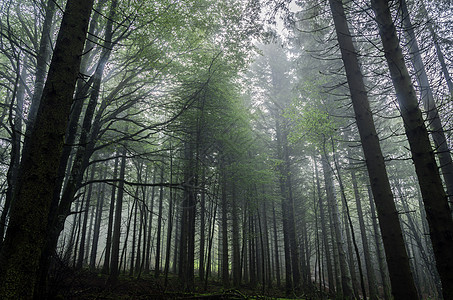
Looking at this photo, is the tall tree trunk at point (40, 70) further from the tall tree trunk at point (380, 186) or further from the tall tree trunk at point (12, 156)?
the tall tree trunk at point (380, 186)

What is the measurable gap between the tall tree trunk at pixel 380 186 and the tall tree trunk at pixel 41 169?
14.0 ft

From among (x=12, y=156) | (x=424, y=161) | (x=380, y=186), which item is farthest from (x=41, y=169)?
(x=424, y=161)

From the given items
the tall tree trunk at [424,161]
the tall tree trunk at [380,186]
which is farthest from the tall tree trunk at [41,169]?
the tall tree trunk at [424,161]

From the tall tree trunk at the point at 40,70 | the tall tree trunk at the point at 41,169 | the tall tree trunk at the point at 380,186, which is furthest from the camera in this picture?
the tall tree trunk at the point at 40,70

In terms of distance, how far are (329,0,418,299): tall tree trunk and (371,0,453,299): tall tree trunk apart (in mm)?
403

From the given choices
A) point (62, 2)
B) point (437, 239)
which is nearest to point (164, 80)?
point (62, 2)

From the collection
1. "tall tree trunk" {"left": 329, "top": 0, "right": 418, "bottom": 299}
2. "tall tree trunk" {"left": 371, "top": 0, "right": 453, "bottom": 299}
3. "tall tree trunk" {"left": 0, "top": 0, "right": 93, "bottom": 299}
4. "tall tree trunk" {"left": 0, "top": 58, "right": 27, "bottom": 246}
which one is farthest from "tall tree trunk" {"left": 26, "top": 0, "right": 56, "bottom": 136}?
"tall tree trunk" {"left": 371, "top": 0, "right": 453, "bottom": 299}

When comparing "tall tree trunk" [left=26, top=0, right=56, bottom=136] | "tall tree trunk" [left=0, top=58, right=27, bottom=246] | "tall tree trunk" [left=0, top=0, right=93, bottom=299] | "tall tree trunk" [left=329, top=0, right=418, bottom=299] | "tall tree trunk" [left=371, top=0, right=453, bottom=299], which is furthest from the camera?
"tall tree trunk" [left=26, top=0, right=56, bottom=136]

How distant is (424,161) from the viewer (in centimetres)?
345

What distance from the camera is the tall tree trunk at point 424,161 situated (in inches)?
121

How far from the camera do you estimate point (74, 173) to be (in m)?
4.87

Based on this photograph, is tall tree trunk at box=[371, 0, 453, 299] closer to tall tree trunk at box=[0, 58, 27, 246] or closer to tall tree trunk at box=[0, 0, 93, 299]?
tall tree trunk at box=[0, 0, 93, 299]

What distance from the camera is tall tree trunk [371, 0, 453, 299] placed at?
3082mm

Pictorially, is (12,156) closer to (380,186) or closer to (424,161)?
(380,186)
